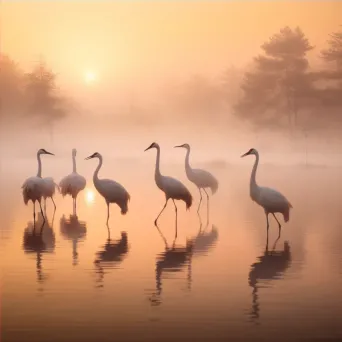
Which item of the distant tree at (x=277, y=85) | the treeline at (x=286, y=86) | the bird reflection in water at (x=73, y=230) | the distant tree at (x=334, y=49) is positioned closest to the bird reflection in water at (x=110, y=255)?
the bird reflection in water at (x=73, y=230)

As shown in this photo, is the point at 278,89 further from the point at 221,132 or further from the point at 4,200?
the point at 4,200

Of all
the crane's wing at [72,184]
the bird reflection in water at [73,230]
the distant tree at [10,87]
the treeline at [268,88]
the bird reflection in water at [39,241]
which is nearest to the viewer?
the bird reflection in water at [39,241]

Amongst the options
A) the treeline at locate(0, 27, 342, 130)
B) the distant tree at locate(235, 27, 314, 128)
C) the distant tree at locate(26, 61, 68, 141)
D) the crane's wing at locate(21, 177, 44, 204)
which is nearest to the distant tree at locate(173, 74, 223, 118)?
the treeline at locate(0, 27, 342, 130)

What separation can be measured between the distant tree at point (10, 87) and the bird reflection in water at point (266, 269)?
19.4 metres

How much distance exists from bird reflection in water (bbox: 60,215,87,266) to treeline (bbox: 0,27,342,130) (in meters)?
16.4

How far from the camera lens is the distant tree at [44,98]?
24.7 m

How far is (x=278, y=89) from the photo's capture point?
25.3m

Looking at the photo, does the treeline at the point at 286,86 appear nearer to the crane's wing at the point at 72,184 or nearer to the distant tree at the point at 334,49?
the distant tree at the point at 334,49

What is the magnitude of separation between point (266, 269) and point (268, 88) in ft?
66.7

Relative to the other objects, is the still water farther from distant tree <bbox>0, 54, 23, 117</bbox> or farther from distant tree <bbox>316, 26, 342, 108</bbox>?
distant tree <bbox>0, 54, 23, 117</bbox>

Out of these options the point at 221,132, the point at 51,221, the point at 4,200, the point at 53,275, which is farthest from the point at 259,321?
the point at 221,132

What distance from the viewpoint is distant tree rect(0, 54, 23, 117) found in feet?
80.1

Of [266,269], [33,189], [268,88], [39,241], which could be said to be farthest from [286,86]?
[266,269]

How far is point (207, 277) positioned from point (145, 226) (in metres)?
2.64
